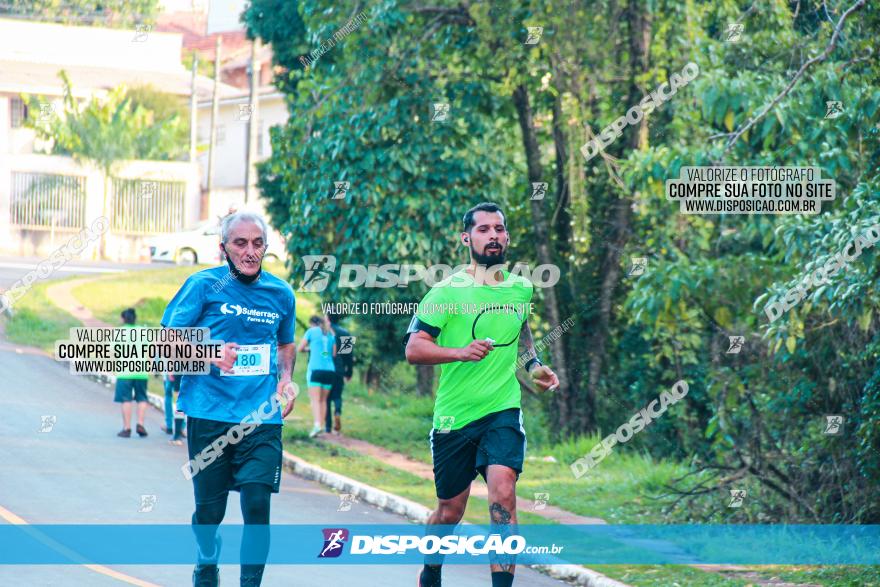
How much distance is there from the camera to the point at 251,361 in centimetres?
696

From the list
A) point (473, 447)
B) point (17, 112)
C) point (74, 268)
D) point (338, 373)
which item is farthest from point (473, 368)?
point (17, 112)

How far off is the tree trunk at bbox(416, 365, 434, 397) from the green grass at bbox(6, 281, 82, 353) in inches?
261

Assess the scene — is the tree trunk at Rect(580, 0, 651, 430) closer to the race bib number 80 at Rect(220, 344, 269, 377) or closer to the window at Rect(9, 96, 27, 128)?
the race bib number 80 at Rect(220, 344, 269, 377)

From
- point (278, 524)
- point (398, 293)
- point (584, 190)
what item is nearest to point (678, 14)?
point (584, 190)

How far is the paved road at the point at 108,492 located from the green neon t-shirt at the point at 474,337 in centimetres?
217

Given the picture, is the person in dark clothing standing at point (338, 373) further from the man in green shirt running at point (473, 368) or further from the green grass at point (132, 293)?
the man in green shirt running at point (473, 368)

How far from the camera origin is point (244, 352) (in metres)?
6.95

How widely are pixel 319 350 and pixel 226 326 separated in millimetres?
10727

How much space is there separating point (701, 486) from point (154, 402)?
1035 centimetres

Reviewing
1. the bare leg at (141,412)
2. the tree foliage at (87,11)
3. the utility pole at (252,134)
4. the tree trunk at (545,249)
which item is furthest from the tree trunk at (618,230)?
the tree foliage at (87,11)

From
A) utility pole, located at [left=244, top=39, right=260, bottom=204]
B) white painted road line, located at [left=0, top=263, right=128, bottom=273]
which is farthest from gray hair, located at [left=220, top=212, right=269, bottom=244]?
white painted road line, located at [left=0, top=263, right=128, bottom=273]

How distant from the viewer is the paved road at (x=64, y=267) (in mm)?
31103

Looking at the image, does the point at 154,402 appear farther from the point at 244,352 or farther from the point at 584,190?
the point at 244,352

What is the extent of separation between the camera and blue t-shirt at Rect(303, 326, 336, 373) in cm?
1759
